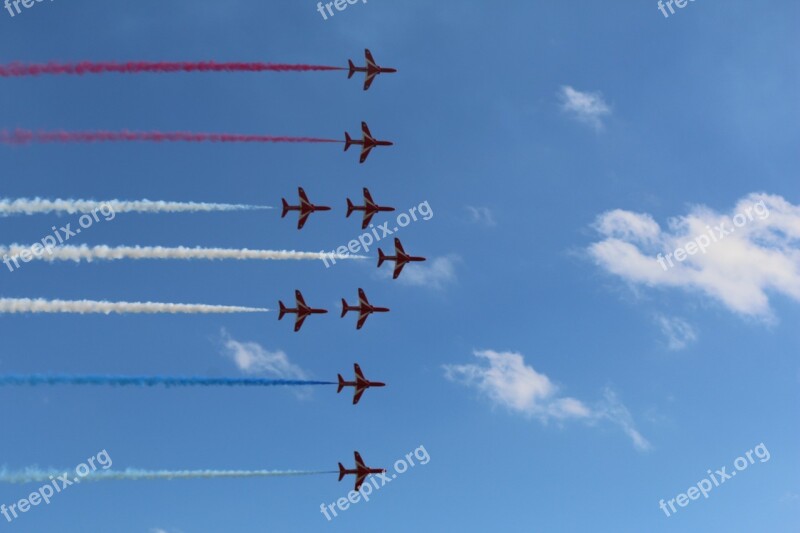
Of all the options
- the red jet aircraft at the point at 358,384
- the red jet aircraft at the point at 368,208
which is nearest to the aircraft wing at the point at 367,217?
the red jet aircraft at the point at 368,208

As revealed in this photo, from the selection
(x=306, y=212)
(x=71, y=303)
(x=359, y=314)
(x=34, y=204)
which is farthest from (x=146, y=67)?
(x=359, y=314)

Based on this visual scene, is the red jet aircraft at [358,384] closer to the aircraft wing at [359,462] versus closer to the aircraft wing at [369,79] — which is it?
the aircraft wing at [359,462]

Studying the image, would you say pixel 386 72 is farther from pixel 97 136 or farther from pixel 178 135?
pixel 97 136

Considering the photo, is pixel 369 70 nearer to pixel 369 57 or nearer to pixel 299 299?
pixel 369 57

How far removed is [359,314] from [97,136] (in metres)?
45.5

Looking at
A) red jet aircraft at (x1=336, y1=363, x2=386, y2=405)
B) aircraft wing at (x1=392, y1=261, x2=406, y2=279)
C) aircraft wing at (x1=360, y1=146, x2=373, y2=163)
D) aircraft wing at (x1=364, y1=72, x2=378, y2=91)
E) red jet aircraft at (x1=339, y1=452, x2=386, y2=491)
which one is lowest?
red jet aircraft at (x1=339, y1=452, x2=386, y2=491)

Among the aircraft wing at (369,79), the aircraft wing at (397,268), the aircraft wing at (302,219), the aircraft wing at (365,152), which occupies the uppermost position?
the aircraft wing at (369,79)

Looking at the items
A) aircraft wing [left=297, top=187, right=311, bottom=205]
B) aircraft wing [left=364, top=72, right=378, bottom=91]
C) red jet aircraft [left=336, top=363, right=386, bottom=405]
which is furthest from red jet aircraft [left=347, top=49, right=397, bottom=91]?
red jet aircraft [left=336, top=363, right=386, bottom=405]

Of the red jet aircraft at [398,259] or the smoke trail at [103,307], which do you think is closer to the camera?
the smoke trail at [103,307]

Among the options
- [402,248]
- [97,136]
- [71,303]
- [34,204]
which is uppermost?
[402,248]

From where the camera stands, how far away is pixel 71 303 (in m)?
78.6

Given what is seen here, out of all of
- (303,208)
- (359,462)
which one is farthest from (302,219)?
(359,462)

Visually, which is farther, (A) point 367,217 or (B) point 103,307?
(A) point 367,217

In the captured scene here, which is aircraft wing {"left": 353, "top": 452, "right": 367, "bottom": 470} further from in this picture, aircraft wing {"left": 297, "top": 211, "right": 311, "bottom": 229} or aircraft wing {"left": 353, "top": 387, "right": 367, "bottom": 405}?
aircraft wing {"left": 297, "top": 211, "right": 311, "bottom": 229}
